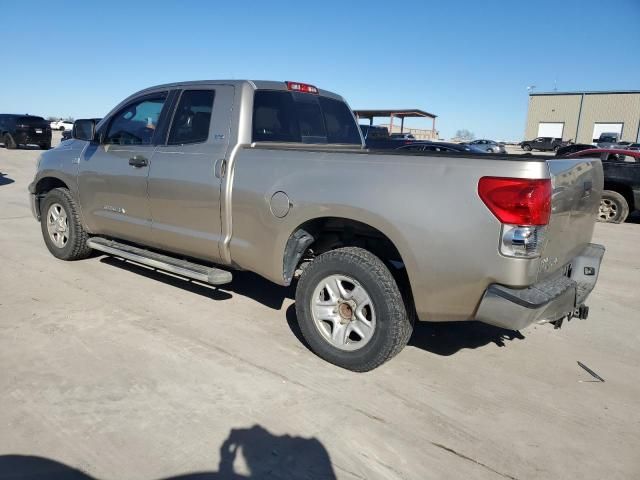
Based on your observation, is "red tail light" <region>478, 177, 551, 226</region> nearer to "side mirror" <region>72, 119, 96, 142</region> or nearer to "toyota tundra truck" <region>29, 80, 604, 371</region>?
"toyota tundra truck" <region>29, 80, 604, 371</region>

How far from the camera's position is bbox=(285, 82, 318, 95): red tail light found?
4612mm

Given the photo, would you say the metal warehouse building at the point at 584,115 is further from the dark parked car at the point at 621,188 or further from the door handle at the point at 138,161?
the door handle at the point at 138,161

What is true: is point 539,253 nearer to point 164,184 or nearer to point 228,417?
point 228,417

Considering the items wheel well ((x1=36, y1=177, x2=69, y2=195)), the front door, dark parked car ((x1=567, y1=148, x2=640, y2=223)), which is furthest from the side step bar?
dark parked car ((x1=567, y1=148, x2=640, y2=223))

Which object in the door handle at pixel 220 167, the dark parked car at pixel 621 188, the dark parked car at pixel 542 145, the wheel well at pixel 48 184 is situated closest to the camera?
the door handle at pixel 220 167

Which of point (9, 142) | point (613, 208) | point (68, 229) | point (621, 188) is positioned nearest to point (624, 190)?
point (621, 188)

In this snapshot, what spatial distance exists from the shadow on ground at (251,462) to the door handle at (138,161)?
2.80m

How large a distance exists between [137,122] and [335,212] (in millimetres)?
2710

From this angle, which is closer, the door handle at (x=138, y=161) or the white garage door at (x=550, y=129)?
the door handle at (x=138, y=161)

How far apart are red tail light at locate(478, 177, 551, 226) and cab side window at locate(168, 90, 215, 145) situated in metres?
2.44

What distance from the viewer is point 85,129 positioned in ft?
17.8

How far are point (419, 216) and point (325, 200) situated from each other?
689mm

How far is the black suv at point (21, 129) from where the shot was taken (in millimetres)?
23469

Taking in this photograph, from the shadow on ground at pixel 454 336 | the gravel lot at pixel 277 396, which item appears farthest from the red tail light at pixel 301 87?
the shadow on ground at pixel 454 336
